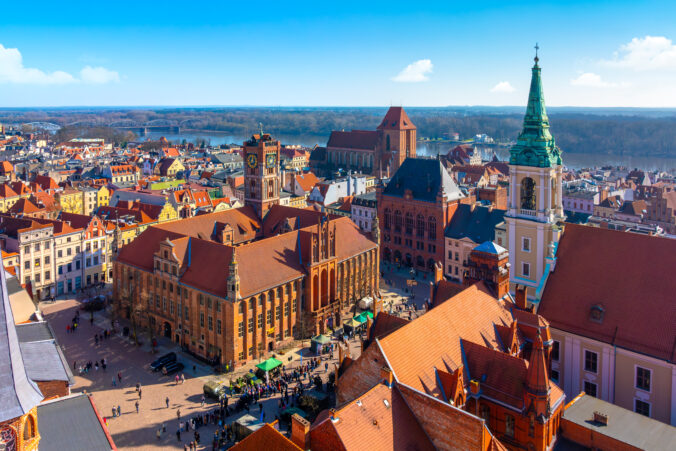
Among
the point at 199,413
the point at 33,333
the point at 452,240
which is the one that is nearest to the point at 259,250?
the point at 199,413

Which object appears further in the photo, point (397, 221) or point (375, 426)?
point (397, 221)

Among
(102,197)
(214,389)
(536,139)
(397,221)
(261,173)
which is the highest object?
(536,139)

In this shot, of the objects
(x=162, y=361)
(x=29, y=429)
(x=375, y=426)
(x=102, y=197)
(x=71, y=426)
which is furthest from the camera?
(x=102, y=197)

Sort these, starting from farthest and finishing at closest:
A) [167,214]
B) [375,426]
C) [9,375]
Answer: [167,214], [375,426], [9,375]

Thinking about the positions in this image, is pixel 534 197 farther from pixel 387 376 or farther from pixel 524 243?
pixel 387 376

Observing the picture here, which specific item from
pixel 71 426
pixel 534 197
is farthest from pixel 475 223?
pixel 71 426

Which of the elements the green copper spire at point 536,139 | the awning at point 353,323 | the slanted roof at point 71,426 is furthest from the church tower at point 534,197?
the slanted roof at point 71,426

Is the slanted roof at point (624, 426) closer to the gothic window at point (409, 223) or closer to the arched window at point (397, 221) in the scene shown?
the gothic window at point (409, 223)
